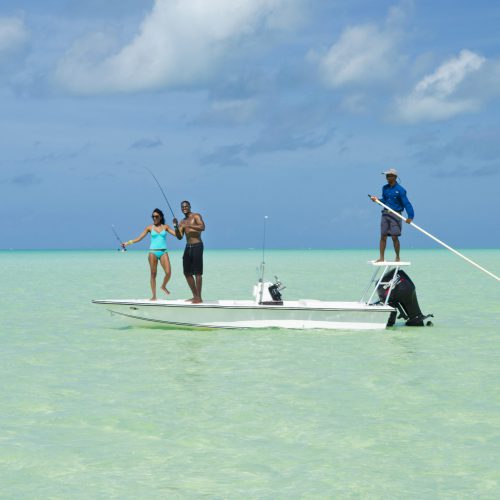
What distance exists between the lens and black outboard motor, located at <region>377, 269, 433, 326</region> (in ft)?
58.5

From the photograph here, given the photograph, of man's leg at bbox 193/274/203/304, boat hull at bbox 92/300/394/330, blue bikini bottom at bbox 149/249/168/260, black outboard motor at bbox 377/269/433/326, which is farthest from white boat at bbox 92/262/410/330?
black outboard motor at bbox 377/269/433/326

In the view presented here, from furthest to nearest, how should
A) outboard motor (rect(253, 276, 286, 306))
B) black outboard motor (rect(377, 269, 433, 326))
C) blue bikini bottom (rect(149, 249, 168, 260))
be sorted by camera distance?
black outboard motor (rect(377, 269, 433, 326))
blue bikini bottom (rect(149, 249, 168, 260))
outboard motor (rect(253, 276, 286, 306))

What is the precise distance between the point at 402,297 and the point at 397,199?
244 cm

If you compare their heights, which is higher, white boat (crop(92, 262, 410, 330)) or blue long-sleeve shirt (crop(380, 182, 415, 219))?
blue long-sleeve shirt (crop(380, 182, 415, 219))

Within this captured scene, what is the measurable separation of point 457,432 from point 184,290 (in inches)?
1152

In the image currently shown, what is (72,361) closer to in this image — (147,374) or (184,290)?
(147,374)

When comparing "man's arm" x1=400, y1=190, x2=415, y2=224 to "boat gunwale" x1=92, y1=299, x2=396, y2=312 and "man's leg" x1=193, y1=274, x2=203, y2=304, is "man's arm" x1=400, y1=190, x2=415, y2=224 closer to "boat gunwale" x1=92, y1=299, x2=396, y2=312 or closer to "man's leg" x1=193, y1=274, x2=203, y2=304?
"boat gunwale" x1=92, y1=299, x2=396, y2=312

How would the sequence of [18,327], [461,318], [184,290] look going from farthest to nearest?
[184,290], [461,318], [18,327]

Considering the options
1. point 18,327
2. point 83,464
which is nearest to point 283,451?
point 83,464

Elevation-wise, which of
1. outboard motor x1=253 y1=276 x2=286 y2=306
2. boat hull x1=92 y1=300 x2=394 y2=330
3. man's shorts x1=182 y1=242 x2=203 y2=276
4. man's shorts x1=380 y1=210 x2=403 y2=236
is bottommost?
boat hull x1=92 y1=300 x2=394 y2=330

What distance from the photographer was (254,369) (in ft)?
42.3

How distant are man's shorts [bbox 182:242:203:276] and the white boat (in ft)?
2.17

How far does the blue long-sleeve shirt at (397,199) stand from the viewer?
54.7 feet

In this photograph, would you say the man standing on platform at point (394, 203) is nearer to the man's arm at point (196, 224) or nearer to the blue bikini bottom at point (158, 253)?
the man's arm at point (196, 224)
